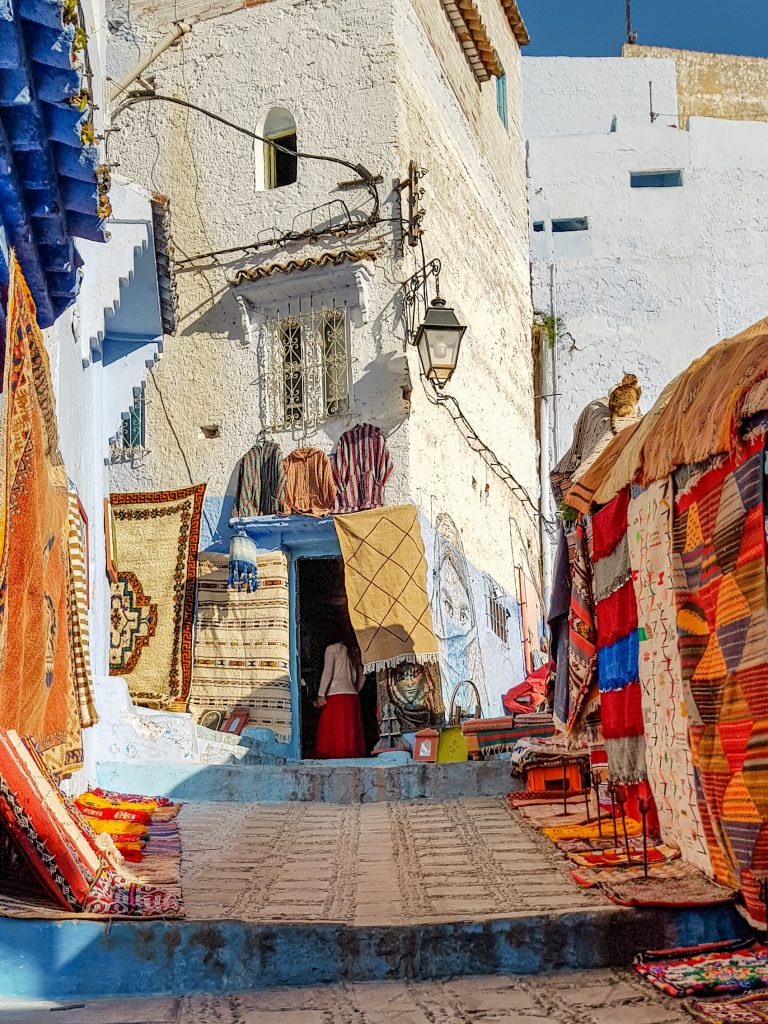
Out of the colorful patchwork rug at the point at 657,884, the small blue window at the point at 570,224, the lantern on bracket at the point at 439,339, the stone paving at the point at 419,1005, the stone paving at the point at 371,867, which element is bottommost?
the stone paving at the point at 419,1005

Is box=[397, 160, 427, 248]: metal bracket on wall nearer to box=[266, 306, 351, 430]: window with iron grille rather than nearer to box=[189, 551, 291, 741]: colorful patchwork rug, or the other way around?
box=[266, 306, 351, 430]: window with iron grille

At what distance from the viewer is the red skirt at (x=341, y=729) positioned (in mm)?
12000

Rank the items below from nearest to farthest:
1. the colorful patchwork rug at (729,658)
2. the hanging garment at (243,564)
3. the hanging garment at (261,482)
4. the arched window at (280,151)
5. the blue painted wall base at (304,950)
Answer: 1. the blue painted wall base at (304,950)
2. the colorful patchwork rug at (729,658)
3. the hanging garment at (243,564)
4. the hanging garment at (261,482)
5. the arched window at (280,151)

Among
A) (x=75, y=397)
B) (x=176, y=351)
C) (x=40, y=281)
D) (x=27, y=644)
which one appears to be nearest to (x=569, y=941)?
(x=27, y=644)

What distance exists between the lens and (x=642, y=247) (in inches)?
764

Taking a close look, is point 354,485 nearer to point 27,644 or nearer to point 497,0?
point 27,644

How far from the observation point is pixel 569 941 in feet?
13.7

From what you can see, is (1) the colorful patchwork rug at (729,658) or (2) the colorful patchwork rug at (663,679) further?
(2) the colorful patchwork rug at (663,679)

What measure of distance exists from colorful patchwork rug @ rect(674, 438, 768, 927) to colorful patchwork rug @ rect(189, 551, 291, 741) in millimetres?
7306

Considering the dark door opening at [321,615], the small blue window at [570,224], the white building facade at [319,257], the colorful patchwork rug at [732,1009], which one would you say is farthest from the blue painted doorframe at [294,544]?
the small blue window at [570,224]

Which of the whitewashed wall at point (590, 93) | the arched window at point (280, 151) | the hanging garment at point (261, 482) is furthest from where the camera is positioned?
the whitewashed wall at point (590, 93)

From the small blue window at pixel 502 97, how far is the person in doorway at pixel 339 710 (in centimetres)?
942

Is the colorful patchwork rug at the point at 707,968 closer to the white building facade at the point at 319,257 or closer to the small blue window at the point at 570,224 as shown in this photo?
the white building facade at the point at 319,257

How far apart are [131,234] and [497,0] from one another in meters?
11.5
